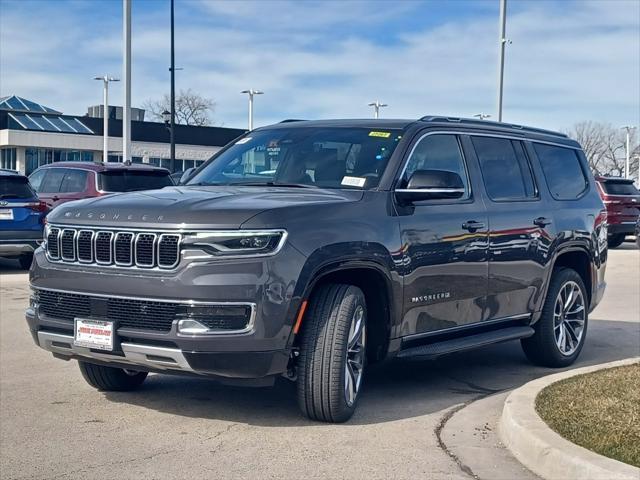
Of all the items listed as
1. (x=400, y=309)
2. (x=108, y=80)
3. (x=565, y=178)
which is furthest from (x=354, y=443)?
(x=108, y=80)

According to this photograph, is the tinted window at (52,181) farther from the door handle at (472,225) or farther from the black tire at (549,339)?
the door handle at (472,225)

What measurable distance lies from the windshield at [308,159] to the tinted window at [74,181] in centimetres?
931

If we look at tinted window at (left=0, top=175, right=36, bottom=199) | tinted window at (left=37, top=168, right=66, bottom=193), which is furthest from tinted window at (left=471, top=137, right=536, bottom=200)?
tinted window at (left=37, top=168, right=66, bottom=193)

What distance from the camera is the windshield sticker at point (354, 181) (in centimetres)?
621

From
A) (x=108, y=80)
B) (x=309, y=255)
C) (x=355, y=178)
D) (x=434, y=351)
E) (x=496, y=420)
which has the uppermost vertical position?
(x=108, y=80)

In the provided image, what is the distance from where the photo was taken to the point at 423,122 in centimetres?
679

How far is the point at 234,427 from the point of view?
5684 millimetres

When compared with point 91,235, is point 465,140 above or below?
above

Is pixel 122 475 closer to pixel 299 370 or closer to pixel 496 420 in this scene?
pixel 299 370

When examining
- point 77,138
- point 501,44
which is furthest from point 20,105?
point 501,44

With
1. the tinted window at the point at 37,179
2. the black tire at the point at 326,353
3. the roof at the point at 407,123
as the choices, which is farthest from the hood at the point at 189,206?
the tinted window at the point at 37,179

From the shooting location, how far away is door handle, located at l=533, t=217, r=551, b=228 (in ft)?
24.6

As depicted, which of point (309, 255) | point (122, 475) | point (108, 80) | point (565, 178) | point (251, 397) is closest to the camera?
point (122, 475)

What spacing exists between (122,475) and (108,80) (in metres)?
51.1
